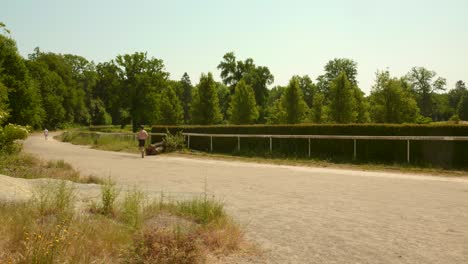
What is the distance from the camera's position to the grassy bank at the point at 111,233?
4289 millimetres

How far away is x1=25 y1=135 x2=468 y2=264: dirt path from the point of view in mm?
5230

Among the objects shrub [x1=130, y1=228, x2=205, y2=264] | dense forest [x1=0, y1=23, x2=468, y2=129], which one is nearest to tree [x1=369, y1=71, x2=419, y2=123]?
dense forest [x1=0, y1=23, x2=468, y2=129]

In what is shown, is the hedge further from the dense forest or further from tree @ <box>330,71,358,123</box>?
tree @ <box>330,71,358,123</box>

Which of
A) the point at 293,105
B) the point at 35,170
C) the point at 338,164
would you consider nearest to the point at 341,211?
the point at 338,164

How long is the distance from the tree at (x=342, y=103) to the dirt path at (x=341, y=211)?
2586cm

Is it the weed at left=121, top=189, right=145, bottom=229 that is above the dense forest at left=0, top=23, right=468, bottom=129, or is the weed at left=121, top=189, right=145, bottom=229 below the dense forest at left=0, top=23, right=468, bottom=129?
below

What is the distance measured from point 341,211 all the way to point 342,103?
33.4 metres

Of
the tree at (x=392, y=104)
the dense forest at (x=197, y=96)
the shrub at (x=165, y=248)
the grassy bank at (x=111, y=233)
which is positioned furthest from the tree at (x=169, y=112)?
the shrub at (x=165, y=248)

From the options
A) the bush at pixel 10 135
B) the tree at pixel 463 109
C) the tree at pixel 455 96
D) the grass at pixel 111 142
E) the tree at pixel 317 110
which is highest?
the tree at pixel 455 96

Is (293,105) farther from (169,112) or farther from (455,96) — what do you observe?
(455,96)

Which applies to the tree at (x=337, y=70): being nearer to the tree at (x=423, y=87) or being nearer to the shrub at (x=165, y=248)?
the tree at (x=423, y=87)

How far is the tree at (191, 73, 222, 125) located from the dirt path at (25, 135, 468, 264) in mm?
33799

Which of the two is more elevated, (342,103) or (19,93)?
(19,93)

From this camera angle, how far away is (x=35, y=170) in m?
12.9
